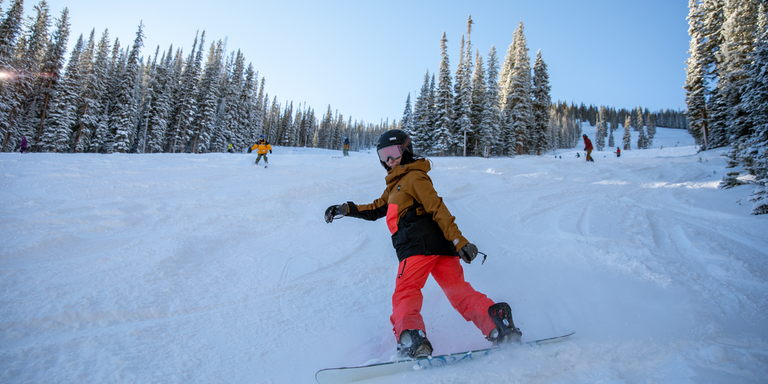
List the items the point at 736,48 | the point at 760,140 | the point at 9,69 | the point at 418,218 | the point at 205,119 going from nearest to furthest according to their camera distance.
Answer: the point at 418,218 < the point at 760,140 < the point at 736,48 < the point at 9,69 < the point at 205,119

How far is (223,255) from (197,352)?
2.12 m

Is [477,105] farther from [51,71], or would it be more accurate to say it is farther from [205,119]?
[51,71]

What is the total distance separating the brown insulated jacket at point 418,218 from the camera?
2326 millimetres

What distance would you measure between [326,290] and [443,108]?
31.1 metres

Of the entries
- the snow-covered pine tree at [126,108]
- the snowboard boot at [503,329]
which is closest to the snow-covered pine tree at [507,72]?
the snowboard boot at [503,329]

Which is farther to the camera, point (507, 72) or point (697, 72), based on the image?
point (507, 72)

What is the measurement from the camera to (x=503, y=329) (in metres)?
2.12

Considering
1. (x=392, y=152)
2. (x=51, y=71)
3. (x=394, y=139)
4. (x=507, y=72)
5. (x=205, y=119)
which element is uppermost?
(x=507, y=72)

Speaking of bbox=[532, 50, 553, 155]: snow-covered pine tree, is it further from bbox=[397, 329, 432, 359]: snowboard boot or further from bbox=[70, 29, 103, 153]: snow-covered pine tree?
bbox=[70, 29, 103, 153]: snow-covered pine tree

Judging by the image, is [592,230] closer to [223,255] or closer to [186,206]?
[223,255]

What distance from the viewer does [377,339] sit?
257cm

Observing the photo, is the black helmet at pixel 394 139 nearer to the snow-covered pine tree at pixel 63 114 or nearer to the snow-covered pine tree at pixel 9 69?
the snow-covered pine tree at pixel 9 69

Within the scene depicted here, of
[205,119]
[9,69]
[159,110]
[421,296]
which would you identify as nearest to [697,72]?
[421,296]

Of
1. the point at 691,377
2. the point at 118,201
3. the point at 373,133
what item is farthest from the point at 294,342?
the point at 373,133
